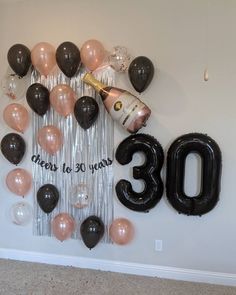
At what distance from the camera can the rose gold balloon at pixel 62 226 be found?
288 cm

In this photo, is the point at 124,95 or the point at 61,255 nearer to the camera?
the point at 124,95

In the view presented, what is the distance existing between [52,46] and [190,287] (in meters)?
2.46

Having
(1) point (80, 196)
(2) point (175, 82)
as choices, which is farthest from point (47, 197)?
(2) point (175, 82)

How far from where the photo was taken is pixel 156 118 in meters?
2.73

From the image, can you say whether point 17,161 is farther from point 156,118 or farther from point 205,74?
point 205,74

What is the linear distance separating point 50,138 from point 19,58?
768 millimetres

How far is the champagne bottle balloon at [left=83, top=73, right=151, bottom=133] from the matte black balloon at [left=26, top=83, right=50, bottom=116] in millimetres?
538

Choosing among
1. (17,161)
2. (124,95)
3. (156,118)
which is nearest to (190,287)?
(156,118)

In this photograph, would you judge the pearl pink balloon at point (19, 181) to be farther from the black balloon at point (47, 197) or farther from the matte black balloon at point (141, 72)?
the matte black balloon at point (141, 72)

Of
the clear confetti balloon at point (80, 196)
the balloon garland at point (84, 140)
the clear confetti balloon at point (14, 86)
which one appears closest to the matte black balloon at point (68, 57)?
the balloon garland at point (84, 140)

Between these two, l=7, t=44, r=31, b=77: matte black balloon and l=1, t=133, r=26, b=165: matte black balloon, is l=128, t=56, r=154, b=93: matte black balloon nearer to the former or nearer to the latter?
l=7, t=44, r=31, b=77: matte black balloon

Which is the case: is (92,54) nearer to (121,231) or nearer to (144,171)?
(144,171)

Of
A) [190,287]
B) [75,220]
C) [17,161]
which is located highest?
[17,161]

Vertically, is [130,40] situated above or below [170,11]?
below
